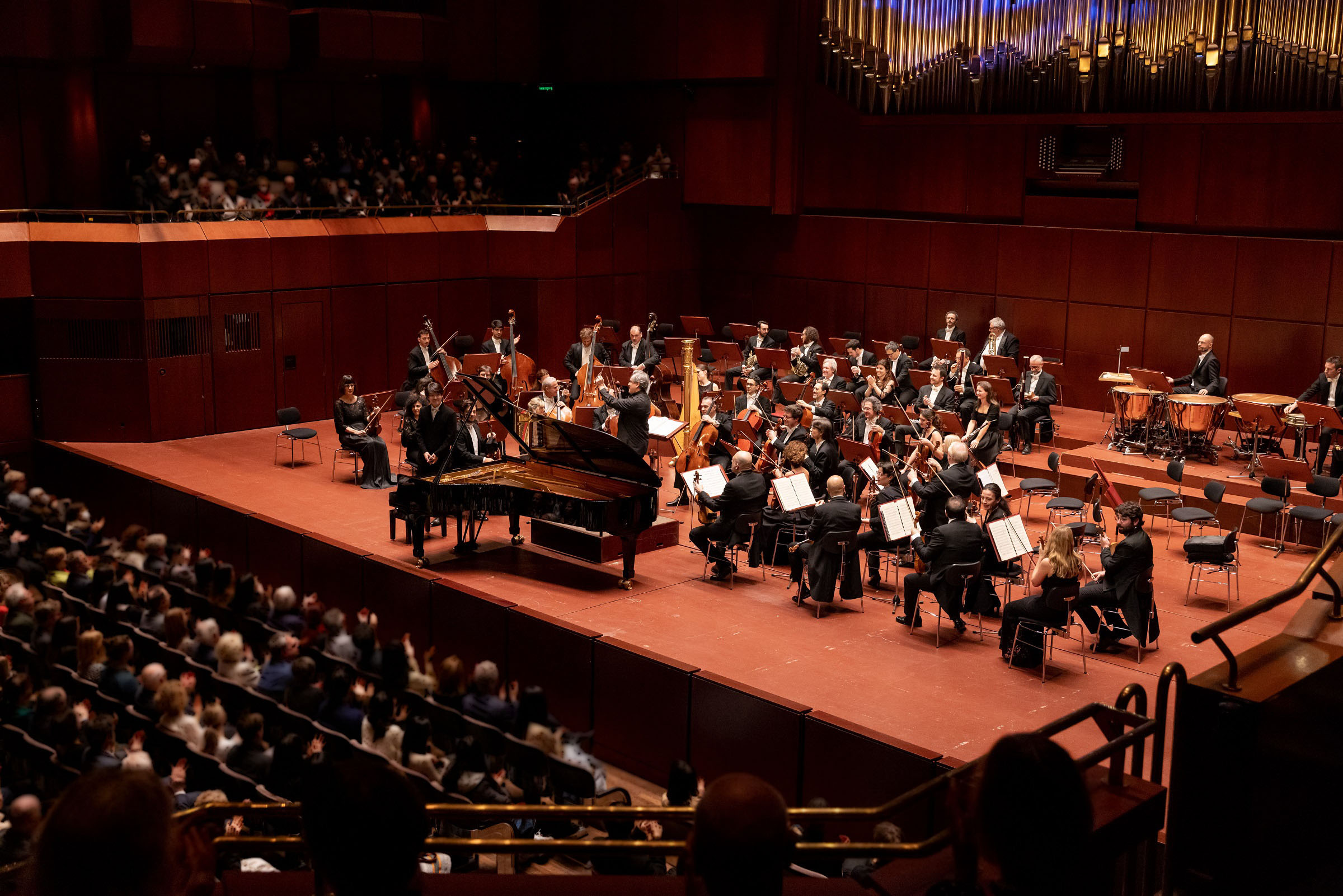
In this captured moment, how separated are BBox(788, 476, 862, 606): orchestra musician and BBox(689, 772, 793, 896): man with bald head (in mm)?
7628

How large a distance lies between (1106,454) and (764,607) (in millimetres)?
5603

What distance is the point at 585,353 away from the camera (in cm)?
1644

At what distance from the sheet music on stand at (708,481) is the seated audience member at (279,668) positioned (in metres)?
4.11

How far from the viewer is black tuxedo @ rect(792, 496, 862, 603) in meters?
10.1

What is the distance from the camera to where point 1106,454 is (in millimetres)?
14133

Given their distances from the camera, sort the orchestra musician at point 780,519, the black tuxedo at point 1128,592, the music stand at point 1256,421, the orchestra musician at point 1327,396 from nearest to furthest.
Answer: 1. the black tuxedo at point 1128,592
2. the orchestra musician at point 780,519
3. the orchestra musician at point 1327,396
4. the music stand at point 1256,421

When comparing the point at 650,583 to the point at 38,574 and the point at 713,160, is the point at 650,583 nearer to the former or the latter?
the point at 38,574

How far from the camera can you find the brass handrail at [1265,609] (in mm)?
4754

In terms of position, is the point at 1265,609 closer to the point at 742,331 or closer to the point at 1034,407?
the point at 1034,407

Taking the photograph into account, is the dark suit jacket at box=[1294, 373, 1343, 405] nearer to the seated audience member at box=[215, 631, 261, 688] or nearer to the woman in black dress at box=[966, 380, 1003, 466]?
the woman in black dress at box=[966, 380, 1003, 466]

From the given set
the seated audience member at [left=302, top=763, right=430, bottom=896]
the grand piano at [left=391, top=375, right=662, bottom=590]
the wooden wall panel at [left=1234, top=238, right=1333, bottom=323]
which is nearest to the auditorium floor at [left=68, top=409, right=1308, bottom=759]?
the grand piano at [left=391, top=375, right=662, bottom=590]

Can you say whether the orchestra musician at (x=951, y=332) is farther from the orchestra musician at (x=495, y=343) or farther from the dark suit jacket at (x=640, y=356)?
the orchestra musician at (x=495, y=343)

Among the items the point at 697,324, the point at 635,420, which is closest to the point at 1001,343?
the point at 697,324

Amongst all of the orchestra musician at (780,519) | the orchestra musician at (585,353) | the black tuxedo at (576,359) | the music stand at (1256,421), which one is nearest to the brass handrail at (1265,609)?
the orchestra musician at (780,519)
